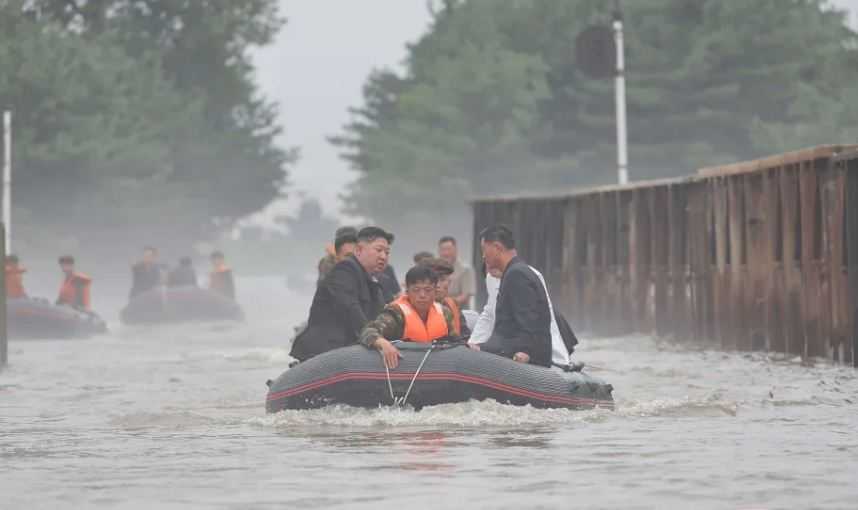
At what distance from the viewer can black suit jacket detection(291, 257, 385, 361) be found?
1814 cm

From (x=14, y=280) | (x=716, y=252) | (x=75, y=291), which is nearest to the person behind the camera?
(x=716, y=252)

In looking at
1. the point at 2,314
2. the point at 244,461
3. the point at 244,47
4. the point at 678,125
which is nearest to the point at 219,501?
the point at 244,461

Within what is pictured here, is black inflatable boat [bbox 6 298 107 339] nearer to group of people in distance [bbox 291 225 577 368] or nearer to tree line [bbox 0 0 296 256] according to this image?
group of people in distance [bbox 291 225 577 368]

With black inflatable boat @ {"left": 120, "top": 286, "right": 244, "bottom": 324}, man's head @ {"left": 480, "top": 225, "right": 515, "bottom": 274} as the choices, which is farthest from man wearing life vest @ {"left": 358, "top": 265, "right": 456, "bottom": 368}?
black inflatable boat @ {"left": 120, "top": 286, "right": 244, "bottom": 324}

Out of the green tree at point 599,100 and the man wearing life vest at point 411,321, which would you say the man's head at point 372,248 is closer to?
the man wearing life vest at point 411,321

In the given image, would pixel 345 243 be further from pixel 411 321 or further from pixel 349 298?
pixel 411 321

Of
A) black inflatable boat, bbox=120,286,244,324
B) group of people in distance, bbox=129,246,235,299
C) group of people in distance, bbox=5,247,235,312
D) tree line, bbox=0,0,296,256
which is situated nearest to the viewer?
group of people in distance, bbox=5,247,235,312

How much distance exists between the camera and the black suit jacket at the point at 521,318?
688 inches

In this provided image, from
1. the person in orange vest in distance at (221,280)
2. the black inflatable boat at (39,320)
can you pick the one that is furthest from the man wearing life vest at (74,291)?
the person in orange vest in distance at (221,280)

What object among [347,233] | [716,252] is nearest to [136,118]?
[716,252]

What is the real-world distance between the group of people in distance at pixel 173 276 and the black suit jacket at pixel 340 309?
29460 mm

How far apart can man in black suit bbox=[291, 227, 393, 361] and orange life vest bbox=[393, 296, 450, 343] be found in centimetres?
50

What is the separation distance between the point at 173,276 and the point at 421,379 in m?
37.4

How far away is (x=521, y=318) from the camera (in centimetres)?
1764
